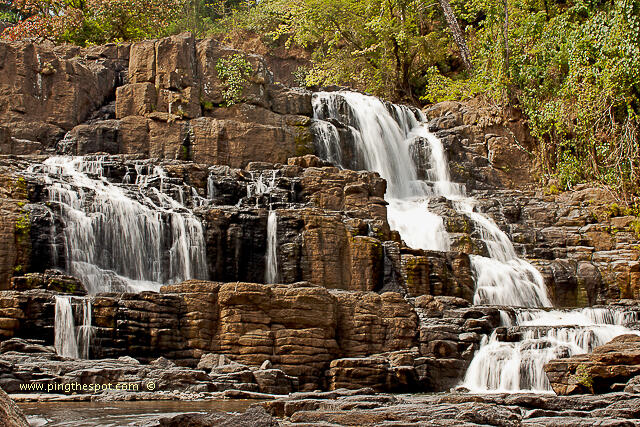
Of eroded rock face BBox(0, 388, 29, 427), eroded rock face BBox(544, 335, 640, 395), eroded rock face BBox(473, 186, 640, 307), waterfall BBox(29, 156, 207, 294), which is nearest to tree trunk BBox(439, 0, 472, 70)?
eroded rock face BBox(473, 186, 640, 307)

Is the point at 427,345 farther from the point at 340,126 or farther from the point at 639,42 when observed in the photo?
the point at 639,42

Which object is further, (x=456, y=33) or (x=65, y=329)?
(x=456, y=33)

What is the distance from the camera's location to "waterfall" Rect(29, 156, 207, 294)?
717 inches

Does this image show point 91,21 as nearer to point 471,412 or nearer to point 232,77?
point 232,77

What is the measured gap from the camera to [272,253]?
19.7 m

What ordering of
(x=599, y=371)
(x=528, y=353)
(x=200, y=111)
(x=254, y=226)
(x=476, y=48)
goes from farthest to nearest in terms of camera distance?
(x=476, y=48), (x=200, y=111), (x=254, y=226), (x=528, y=353), (x=599, y=371)

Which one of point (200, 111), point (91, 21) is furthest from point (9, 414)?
point (91, 21)

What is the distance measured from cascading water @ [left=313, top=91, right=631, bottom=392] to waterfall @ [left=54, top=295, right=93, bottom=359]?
7.69 m

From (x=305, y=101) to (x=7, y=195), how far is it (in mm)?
13892

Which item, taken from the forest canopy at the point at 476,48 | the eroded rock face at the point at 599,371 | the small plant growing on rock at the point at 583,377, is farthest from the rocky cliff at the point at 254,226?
the small plant growing on rock at the point at 583,377

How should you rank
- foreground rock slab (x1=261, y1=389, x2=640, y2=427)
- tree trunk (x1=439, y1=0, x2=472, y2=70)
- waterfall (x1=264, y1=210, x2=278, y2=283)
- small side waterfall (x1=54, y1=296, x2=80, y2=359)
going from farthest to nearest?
1. tree trunk (x1=439, y1=0, x2=472, y2=70)
2. waterfall (x1=264, y1=210, x2=278, y2=283)
3. small side waterfall (x1=54, y1=296, x2=80, y2=359)
4. foreground rock slab (x1=261, y1=389, x2=640, y2=427)

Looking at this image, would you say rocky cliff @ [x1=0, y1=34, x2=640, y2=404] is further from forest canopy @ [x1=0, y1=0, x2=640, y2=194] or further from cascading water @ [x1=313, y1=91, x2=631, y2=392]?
forest canopy @ [x1=0, y1=0, x2=640, y2=194]

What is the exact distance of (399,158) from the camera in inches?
1166

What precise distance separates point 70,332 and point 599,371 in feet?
31.4
